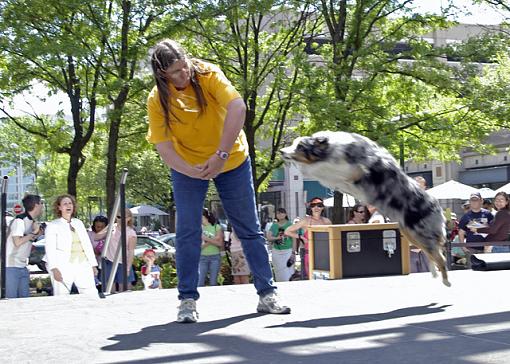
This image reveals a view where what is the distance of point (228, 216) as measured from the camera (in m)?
5.19

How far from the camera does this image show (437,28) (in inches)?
830

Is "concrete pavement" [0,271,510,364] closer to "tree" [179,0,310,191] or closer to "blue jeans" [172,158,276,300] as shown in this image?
"blue jeans" [172,158,276,300]

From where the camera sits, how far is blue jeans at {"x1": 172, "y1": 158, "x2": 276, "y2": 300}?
506cm

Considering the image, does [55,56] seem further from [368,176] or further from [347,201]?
[368,176]

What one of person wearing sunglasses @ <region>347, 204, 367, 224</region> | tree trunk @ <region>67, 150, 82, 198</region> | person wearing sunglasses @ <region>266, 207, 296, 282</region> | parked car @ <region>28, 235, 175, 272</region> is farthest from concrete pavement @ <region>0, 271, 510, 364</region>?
tree trunk @ <region>67, 150, 82, 198</region>

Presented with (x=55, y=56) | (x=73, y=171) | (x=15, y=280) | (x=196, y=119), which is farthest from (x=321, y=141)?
(x=73, y=171)

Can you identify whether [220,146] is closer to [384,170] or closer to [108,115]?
[384,170]

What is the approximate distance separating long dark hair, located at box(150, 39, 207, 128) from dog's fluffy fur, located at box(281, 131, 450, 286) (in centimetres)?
67

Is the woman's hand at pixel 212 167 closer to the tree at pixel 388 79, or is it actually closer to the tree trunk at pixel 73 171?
the tree at pixel 388 79

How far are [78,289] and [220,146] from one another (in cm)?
388

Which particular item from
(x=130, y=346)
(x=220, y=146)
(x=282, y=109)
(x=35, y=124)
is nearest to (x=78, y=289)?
(x=220, y=146)

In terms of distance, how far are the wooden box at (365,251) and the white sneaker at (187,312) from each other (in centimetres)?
383

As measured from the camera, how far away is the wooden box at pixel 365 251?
28.1 feet

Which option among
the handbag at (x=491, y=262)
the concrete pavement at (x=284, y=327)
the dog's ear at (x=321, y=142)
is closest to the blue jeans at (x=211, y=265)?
the concrete pavement at (x=284, y=327)
